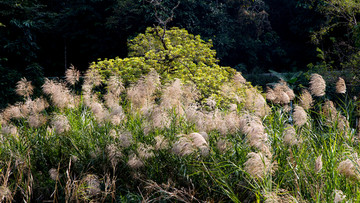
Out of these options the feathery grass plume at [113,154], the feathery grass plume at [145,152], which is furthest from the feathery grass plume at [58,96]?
the feathery grass plume at [145,152]

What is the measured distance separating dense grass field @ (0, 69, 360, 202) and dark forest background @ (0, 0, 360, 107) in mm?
8488

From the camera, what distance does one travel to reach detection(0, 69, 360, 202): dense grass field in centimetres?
290

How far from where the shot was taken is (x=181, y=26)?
16.2m

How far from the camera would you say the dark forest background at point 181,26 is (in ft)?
49.3

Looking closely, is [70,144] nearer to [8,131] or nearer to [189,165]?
[8,131]

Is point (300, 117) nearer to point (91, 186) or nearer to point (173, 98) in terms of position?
point (173, 98)

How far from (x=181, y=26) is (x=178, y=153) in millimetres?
13878

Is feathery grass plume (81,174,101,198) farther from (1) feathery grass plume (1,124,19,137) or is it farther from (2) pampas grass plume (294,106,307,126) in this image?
(2) pampas grass plume (294,106,307,126)

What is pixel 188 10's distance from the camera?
680 inches

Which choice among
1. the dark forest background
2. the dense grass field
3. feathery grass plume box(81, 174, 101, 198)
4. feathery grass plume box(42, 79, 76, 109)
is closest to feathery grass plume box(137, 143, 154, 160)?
the dense grass field

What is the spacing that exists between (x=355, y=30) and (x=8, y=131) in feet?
35.0

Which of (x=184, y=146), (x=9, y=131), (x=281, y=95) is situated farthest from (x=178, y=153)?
(x=9, y=131)

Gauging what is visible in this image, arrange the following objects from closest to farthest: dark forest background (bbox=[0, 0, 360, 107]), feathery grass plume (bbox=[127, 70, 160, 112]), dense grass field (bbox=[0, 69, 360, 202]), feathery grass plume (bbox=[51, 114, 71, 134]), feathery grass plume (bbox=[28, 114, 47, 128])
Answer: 1. dense grass field (bbox=[0, 69, 360, 202])
2. feathery grass plume (bbox=[51, 114, 71, 134])
3. feathery grass plume (bbox=[127, 70, 160, 112])
4. feathery grass plume (bbox=[28, 114, 47, 128])
5. dark forest background (bbox=[0, 0, 360, 107])

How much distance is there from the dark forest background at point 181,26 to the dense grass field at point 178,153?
8.49m
